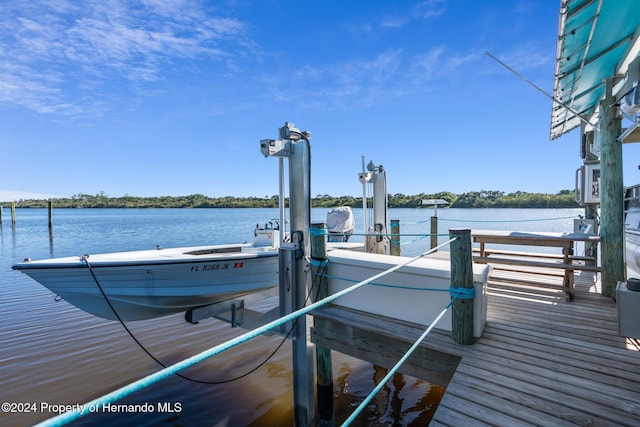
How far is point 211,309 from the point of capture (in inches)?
221

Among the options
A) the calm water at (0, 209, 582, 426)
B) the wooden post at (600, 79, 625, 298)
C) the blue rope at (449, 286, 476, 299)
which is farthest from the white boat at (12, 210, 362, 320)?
the wooden post at (600, 79, 625, 298)

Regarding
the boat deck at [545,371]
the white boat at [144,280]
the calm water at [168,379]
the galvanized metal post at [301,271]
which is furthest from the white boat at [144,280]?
the boat deck at [545,371]

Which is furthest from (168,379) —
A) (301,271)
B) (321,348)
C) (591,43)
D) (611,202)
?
(591,43)

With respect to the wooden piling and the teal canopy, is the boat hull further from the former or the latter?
the teal canopy

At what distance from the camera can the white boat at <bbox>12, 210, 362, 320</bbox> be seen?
461 cm

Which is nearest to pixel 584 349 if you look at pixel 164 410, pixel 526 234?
pixel 526 234

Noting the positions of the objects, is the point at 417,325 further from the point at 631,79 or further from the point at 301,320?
the point at 631,79

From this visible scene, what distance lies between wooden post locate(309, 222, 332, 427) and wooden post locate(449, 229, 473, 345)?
1.59 m

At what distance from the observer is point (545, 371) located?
8.85 ft

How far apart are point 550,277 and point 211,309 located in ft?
18.5

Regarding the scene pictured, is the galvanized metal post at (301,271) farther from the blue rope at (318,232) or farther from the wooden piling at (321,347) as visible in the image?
the blue rope at (318,232)

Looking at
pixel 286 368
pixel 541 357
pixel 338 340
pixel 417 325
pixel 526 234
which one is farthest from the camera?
pixel 286 368

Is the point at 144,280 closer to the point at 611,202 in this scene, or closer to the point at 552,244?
the point at 552,244

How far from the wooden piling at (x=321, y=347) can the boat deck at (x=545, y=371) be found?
59.7 inches
